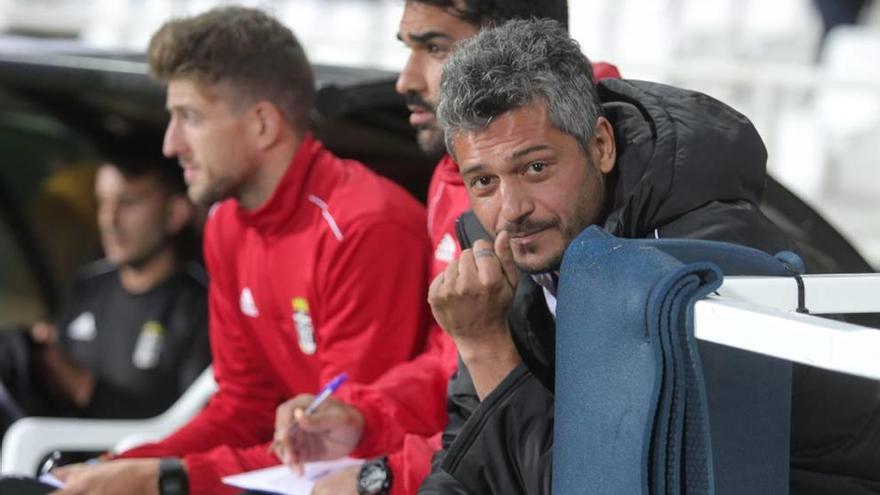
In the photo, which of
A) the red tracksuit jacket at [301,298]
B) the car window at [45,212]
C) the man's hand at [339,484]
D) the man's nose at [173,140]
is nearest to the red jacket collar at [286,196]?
the red tracksuit jacket at [301,298]

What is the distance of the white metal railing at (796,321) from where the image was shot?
136cm

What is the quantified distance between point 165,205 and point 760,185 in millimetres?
2930

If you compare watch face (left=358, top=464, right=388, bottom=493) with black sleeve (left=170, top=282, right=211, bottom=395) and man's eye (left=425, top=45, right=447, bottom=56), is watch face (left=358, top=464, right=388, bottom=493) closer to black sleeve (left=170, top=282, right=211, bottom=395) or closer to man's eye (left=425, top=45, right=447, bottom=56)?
man's eye (left=425, top=45, right=447, bottom=56)

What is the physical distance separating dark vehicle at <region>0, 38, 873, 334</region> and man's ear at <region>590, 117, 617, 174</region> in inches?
27.8

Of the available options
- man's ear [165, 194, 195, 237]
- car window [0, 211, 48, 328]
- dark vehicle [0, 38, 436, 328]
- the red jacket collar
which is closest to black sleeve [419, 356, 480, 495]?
the red jacket collar

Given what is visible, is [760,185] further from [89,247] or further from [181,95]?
[89,247]

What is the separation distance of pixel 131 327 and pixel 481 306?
2.81 metres

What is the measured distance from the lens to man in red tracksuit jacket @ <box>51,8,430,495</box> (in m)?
2.89

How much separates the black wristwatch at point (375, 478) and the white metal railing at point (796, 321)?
896 millimetres

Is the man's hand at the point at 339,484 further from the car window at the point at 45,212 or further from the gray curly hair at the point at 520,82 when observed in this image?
the car window at the point at 45,212

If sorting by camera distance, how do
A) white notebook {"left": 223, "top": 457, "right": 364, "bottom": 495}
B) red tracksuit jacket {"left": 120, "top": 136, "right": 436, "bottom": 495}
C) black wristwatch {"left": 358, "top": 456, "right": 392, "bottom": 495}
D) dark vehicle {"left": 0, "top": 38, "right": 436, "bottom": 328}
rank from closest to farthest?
1. black wristwatch {"left": 358, "top": 456, "right": 392, "bottom": 495}
2. white notebook {"left": 223, "top": 457, "right": 364, "bottom": 495}
3. red tracksuit jacket {"left": 120, "top": 136, "right": 436, "bottom": 495}
4. dark vehicle {"left": 0, "top": 38, "right": 436, "bottom": 328}

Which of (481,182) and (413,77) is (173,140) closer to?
(413,77)

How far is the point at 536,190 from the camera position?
206 centimetres

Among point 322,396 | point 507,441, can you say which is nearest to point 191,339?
point 322,396
